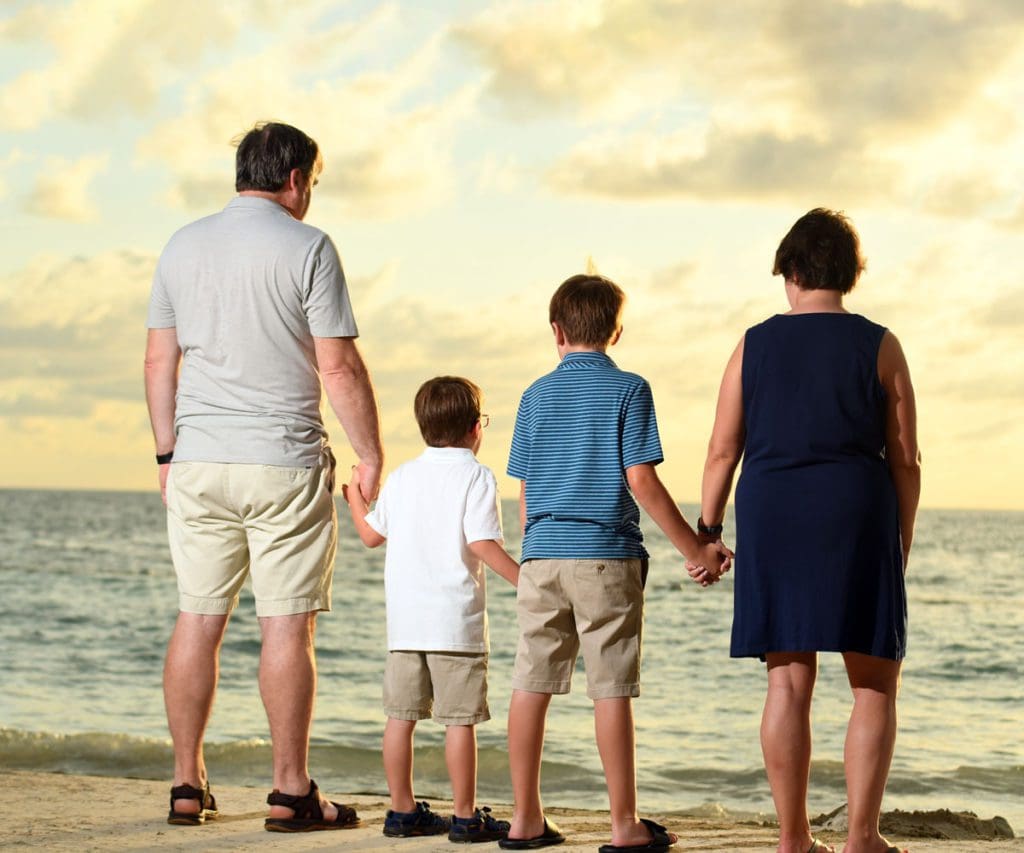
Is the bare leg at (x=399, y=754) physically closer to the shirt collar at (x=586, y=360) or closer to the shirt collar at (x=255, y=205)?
the shirt collar at (x=586, y=360)

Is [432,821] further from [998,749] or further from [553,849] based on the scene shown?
[998,749]

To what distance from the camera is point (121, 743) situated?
8.00 metres

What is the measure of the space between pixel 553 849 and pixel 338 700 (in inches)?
338

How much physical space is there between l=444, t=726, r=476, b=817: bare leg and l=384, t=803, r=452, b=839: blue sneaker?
0.52 ft

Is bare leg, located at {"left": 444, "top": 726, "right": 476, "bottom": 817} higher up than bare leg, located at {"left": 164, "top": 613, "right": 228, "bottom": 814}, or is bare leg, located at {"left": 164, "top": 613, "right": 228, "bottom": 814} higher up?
bare leg, located at {"left": 164, "top": 613, "right": 228, "bottom": 814}

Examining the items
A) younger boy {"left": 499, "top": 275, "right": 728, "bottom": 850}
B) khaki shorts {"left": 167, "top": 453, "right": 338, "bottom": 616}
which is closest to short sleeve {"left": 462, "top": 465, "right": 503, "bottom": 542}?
younger boy {"left": 499, "top": 275, "right": 728, "bottom": 850}

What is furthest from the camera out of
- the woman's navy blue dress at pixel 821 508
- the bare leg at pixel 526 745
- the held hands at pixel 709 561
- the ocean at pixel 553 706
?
the ocean at pixel 553 706

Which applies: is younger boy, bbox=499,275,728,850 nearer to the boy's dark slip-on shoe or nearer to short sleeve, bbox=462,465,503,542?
the boy's dark slip-on shoe

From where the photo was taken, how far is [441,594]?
3941 millimetres

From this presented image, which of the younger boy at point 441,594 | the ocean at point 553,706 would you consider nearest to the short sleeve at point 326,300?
the younger boy at point 441,594

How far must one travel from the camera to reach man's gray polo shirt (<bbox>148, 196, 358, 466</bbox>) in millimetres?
3879

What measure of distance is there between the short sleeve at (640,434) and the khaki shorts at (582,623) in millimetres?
300

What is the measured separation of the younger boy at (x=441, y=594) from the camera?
390cm

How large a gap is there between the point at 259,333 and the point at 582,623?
1319mm
